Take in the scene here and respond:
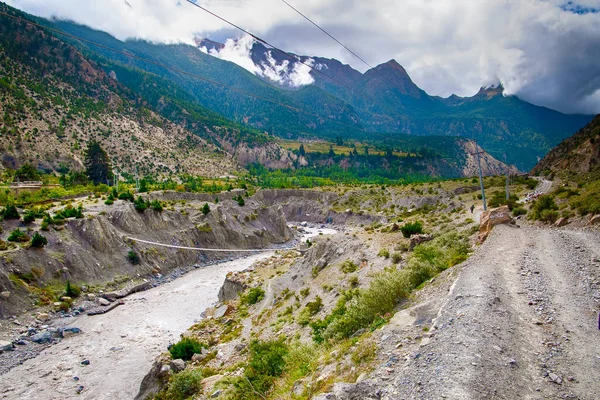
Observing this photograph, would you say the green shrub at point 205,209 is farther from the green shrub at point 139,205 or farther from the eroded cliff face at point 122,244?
the green shrub at point 139,205

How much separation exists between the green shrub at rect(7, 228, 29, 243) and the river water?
10.8 metres

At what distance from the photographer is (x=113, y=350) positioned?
27.0 m

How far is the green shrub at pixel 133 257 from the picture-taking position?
44509 millimetres

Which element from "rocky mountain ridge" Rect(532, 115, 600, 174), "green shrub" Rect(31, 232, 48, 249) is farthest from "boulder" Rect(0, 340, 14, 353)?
"rocky mountain ridge" Rect(532, 115, 600, 174)

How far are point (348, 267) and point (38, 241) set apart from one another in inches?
1226

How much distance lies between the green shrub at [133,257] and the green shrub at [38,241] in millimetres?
9366

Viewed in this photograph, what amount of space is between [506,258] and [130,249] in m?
42.7

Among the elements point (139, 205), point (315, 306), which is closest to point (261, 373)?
point (315, 306)

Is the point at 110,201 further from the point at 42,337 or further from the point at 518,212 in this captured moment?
the point at 518,212

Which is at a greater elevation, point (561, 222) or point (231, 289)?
point (561, 222)

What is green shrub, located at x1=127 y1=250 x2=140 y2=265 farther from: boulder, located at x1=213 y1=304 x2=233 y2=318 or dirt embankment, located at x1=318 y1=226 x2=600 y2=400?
dirt embankment, located at x1=318 y1=226 x2=600 y2=400

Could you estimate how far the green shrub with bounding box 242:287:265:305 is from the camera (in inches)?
1187

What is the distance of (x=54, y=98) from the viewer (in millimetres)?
107062

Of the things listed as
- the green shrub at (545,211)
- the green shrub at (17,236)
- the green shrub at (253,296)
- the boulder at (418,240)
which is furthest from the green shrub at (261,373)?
the green shrub at (17,236)
